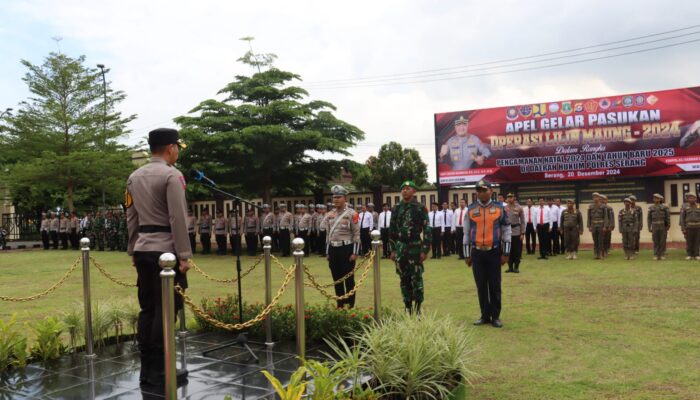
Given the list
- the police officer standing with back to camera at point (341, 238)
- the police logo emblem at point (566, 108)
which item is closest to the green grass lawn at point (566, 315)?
the police officer standing with back to camera at point (341, 238)

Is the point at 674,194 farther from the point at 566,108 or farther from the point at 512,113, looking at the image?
the point at 512,113

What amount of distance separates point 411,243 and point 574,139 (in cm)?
1485

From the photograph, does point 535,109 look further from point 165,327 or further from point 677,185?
point 165,327

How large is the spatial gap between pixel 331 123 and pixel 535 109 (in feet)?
26.7

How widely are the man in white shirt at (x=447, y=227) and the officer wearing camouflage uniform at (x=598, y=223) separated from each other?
4608mm

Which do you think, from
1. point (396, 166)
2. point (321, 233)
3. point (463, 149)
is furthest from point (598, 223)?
point (396, 166)

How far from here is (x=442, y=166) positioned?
22.3 m

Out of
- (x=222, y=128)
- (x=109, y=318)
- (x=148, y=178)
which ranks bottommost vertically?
(x=109, y=318)

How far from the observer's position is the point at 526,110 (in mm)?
20938

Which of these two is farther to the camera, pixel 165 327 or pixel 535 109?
pixel 535 109

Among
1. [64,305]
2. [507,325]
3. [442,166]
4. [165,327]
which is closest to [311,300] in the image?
[507,325]

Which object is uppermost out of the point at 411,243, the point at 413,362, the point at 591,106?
the point at 591,106

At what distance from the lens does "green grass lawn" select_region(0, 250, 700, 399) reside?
5.23 meters

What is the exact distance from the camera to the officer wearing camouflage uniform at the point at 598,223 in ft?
54.4
